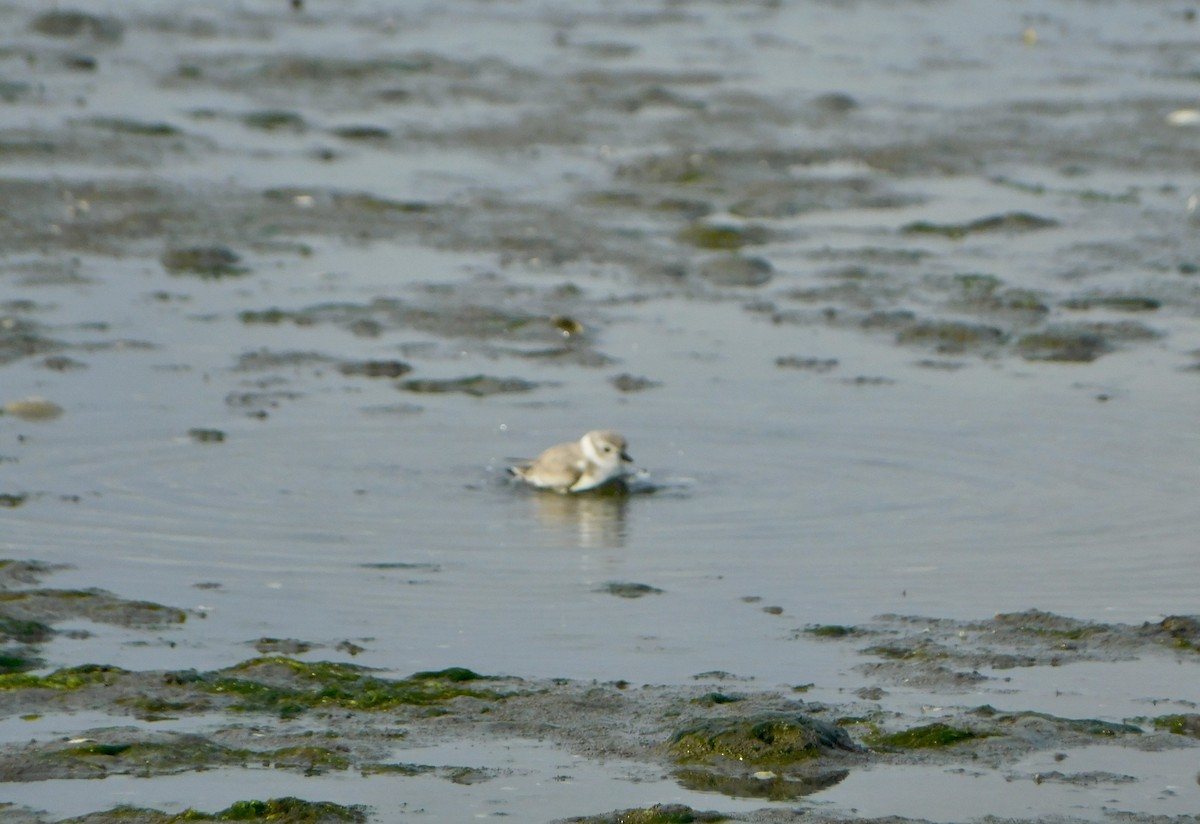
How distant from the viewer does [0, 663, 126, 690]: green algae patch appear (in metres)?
6.77

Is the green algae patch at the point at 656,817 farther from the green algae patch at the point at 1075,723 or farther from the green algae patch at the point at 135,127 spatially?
the green algae patch at the point at 135,127

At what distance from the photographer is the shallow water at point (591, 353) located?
815 centimetres

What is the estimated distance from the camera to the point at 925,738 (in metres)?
6.42

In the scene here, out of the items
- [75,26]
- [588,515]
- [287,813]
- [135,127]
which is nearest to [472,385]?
[588,515]

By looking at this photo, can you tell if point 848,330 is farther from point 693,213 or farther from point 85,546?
point 85,546

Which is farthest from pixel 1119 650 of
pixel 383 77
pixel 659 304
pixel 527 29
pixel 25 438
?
pixel 527 29

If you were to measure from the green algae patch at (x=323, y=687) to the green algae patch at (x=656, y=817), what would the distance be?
108 centimetres

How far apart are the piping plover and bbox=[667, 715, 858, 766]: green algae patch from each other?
11.1 ft

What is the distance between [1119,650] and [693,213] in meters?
8.65

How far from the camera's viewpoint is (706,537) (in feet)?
29.6

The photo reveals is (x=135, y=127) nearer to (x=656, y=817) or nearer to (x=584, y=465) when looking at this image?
(x=584, y=465)

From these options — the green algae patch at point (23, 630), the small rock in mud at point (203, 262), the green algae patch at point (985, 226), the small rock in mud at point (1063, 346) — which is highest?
the green algae patch at point (985, 226)

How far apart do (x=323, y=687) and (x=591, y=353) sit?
5.35 m

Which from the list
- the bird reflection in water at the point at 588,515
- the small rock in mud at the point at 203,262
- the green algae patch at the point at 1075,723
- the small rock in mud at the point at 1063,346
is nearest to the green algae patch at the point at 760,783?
the green algae patch at the point at 1075,723
